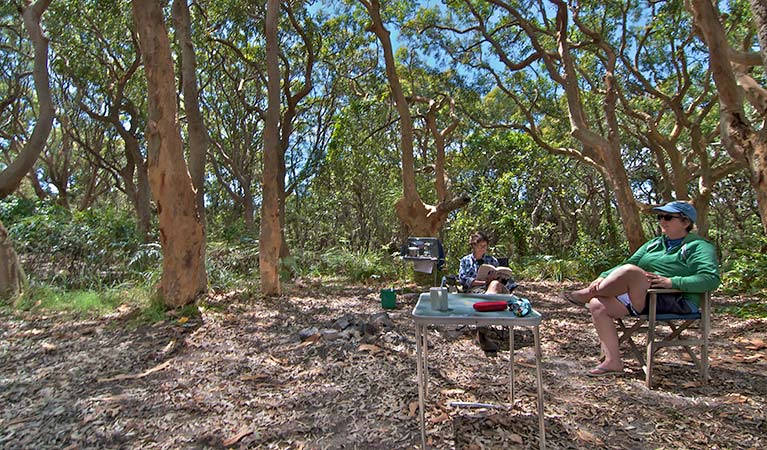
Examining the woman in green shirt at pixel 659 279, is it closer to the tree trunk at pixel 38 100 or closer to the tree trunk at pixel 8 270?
the tree trunk at pixel 8 270

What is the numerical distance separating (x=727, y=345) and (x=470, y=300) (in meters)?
3.00

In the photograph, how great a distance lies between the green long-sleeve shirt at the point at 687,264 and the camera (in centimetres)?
290

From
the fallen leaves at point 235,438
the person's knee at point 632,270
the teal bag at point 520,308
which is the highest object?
the person's knee at point 632,270

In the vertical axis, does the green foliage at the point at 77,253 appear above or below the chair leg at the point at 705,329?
above

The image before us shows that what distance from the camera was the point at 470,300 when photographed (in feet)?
9.00

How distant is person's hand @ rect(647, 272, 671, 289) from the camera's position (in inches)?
116

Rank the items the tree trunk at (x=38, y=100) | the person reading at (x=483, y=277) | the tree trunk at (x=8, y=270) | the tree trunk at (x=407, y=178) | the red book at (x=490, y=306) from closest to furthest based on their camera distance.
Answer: the red book at (x=490, y=306) → the person reading at (x=483, y=277) → the tree trunk at (x=8, y=270) → the tree trunk at (x=38, y=100) → the tree trunk at (x=407, y=178)

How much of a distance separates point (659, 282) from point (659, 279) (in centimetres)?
2

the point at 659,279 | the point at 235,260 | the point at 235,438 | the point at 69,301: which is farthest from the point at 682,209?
the point at 235,260

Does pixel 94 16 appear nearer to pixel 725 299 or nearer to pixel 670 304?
pixel 670 304

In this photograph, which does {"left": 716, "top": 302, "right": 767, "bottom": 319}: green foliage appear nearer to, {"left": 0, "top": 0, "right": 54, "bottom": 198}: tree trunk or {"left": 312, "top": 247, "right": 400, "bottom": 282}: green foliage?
{"left": 312, "top": 247, "right": 400, "bottom": 282}: green foliage

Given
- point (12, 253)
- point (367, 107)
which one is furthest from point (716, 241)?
point (12, 253)

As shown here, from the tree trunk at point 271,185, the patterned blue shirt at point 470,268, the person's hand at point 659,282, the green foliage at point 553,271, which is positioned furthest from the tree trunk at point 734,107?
the tree trunk at point 271,185

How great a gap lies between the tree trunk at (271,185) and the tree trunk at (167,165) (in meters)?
1.26
